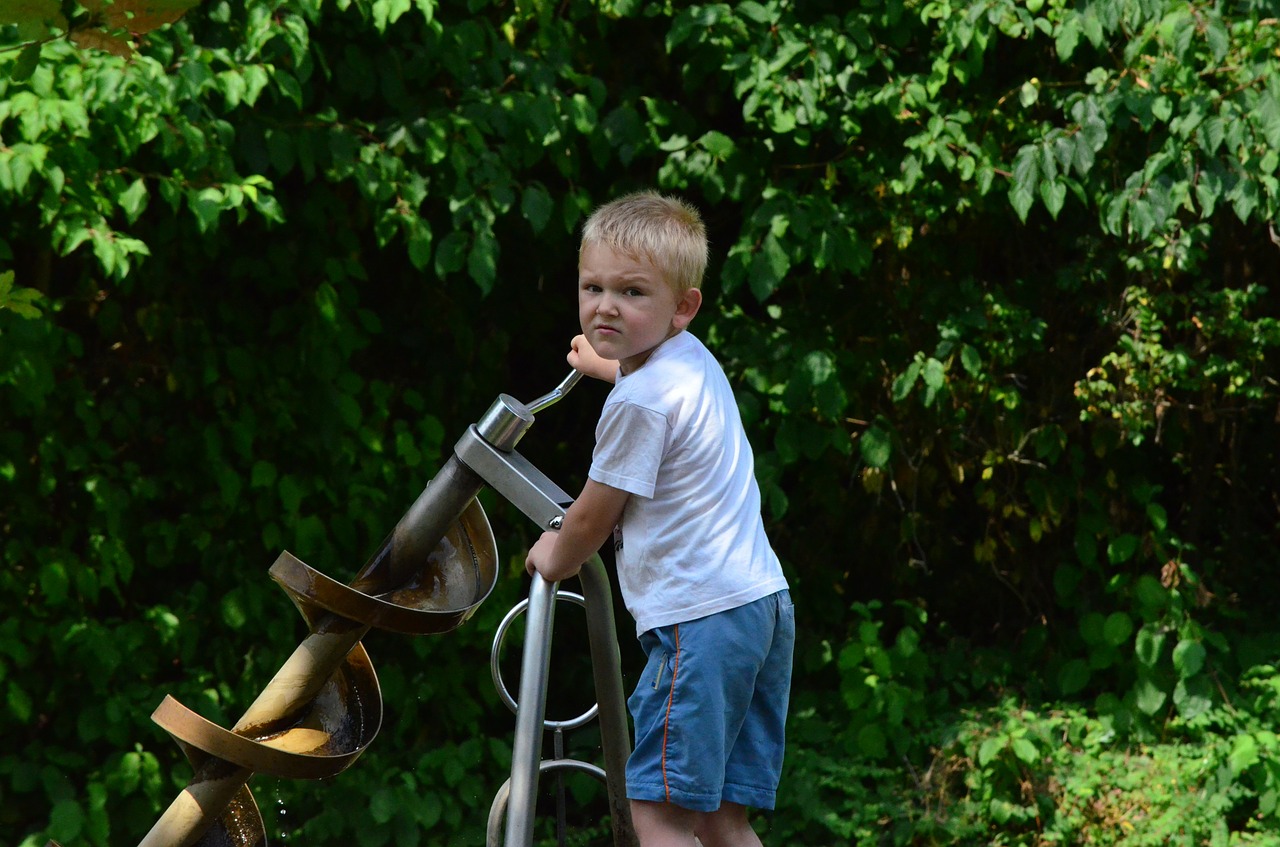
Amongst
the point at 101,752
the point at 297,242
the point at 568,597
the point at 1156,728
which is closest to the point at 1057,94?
the point at 1156,728

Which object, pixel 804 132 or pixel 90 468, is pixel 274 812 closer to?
pixel 90 468

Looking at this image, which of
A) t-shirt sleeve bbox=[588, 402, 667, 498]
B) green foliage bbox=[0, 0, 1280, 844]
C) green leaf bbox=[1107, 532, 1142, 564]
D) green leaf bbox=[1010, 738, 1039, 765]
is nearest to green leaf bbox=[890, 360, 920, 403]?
green foliage bbox=[0, 0, 1280, 844]

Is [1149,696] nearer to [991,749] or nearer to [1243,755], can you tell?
[1243,755]

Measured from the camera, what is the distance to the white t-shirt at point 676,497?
73.0 inches

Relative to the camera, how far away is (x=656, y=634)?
1.91m

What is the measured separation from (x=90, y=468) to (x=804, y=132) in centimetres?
201

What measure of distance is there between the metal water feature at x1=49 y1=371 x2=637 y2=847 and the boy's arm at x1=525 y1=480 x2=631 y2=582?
4 cm

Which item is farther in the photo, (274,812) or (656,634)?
(274,812)

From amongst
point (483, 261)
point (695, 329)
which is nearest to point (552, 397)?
point (483, 261)

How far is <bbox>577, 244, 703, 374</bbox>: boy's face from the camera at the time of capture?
187 centimetres

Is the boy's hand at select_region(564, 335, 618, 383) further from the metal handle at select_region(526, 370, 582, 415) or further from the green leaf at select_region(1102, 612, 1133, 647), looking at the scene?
the green leaf at select_region(1102, 612, 1133, 647)

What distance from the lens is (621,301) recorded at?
1.88 meters

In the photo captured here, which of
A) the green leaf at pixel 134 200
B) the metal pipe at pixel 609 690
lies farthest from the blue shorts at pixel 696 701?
the green leaf at pixel 134 200

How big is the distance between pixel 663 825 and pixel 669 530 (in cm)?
40
